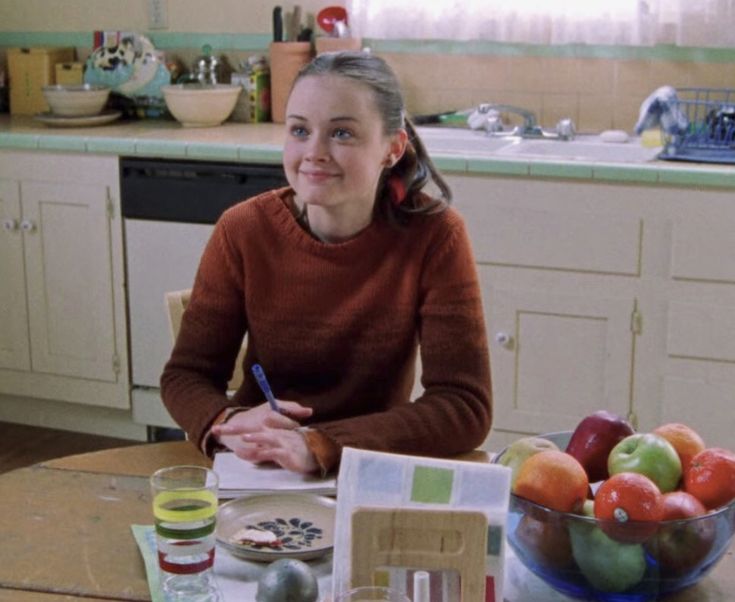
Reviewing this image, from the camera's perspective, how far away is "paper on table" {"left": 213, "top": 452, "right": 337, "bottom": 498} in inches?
58.1

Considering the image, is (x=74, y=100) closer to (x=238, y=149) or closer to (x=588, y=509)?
(x=238, y=149)

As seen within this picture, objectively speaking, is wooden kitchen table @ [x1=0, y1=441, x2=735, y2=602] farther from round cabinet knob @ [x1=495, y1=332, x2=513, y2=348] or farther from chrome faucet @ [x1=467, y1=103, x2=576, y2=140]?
chrome faucet @ [x1=467, y1=103, x2=576, y2=140]

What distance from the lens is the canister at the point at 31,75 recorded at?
159 inches

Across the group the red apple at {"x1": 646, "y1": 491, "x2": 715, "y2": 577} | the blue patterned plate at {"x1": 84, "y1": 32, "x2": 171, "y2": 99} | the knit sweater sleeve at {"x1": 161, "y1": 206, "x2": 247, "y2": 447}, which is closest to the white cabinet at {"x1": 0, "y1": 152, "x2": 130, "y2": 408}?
the blue patterned plate at {"x1": 84, "y1": 32, "x2": 171, "y2": 99}

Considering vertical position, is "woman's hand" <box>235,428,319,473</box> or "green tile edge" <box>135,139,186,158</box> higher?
"green tile edge" <box>135,139,186,158</box>

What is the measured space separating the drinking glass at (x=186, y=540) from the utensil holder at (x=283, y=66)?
257 centimetres

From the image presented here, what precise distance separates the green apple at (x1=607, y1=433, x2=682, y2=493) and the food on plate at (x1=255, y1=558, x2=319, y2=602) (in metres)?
0.34

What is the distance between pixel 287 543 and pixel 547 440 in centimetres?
32

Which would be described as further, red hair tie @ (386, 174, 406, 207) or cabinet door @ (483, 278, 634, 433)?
cabinet door @ (483, 278, 634, 433)

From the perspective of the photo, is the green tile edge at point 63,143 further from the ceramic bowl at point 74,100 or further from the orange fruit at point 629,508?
the orange fruit at point 629,508

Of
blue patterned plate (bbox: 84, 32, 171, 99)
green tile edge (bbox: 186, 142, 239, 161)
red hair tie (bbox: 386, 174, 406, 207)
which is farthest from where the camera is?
blue patterned plate (bbox: 84, 32, 171, 99)

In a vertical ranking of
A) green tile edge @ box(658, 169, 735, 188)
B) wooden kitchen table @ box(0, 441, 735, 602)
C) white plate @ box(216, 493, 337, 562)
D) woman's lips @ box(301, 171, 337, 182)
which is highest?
woman's lips @ box(301, 171, 337, 182)

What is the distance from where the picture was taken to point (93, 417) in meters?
3.79

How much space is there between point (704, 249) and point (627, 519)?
1.85 meters
